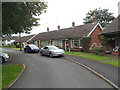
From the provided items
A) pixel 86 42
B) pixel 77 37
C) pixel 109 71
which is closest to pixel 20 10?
pixel 109 71

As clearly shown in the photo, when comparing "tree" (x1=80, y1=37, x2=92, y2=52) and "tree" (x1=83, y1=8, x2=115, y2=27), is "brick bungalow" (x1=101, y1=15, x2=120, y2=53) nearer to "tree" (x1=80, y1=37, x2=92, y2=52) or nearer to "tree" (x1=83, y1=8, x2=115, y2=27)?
"tree" (x1=80, y1=37, x2=92, y2=52)

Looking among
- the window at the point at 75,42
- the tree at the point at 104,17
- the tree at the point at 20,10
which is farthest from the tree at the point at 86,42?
the tree at the point at 104,17

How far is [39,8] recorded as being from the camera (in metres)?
12.5

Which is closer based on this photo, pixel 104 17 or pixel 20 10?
pixel 20 10

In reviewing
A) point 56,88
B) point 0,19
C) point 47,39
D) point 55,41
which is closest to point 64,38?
point 55,41

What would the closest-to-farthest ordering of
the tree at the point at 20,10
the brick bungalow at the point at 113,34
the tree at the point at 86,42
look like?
the tree at the point at 20,10
the brick bungalow at the point at 113,34
the tree at the point at 86,42

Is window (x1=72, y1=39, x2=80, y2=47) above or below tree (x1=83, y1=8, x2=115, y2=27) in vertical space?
below

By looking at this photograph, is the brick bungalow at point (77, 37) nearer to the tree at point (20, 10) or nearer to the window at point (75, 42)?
the window at point (75, 42)

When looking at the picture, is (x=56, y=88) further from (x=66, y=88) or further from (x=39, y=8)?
(x=39, y=8)

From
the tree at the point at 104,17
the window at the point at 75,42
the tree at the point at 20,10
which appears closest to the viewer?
the tree at the point at 20,10

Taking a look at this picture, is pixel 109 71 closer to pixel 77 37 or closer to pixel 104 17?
pixel 77 37

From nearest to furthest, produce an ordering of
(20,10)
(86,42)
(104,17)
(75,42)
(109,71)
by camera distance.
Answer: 1. (109,71)
2. (20,10)
3. (86,42)
4. (75,42)
5. (104,17)

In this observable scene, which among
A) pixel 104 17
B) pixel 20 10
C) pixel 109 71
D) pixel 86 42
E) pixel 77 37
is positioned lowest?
pixel 109 71

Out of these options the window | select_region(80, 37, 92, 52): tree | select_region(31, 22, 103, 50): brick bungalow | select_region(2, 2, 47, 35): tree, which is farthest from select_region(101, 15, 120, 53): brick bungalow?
select_region(2, 2, 47, 35): tree
